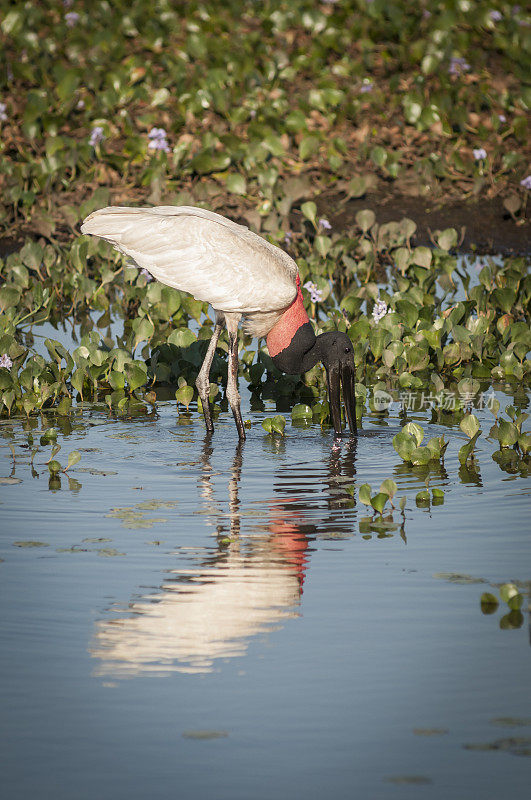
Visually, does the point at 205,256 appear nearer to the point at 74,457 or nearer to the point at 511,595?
the point at 74,457

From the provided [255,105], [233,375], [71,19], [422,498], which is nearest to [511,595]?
[422,498]

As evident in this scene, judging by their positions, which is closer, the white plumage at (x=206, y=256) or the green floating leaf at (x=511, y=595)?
the green floating leaf at (x=511, y=595)

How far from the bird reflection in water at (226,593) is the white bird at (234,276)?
4.07 ft

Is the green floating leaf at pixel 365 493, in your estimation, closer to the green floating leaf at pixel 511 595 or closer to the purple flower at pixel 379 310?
the green floating leaf at pixel 511 595

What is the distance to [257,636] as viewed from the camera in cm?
390

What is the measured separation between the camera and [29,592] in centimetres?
427

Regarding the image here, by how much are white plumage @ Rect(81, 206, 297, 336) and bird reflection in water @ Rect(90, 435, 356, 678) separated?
1304mm

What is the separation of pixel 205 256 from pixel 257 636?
310 centimetres

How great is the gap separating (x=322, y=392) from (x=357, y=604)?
3.66m

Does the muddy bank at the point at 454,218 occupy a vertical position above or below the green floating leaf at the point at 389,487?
above

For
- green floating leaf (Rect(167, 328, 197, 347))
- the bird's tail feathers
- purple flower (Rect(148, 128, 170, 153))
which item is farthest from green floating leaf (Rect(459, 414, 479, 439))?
purple flower (Rect(148, 128, 170, 153))

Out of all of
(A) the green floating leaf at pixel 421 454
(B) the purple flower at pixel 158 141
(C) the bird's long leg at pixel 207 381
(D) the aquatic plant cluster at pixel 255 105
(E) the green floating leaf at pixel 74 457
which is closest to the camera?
(E) the green floating leaf at pixel 74 457

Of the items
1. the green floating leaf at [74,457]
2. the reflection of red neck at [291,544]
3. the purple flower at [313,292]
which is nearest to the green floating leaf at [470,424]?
the reflection of red neck at [291,544]

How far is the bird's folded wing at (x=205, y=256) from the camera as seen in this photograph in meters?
6.50
